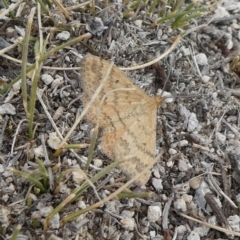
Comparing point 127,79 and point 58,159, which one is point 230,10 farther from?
point 58,159

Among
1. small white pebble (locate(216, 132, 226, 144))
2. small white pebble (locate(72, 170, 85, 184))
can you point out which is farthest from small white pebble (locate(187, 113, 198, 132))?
small white pebble (locate(72, 170, 85, 184))

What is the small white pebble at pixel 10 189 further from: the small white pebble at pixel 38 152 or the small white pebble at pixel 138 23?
the small white pebble at pixel 138 23

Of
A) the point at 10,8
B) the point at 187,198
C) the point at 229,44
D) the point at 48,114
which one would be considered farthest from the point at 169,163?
the point at 10,8

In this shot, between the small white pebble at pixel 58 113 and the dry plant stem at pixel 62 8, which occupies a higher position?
the dry plant stem at pixel 62 8

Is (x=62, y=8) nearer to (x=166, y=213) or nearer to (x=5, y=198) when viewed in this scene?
(x=5, y=198)

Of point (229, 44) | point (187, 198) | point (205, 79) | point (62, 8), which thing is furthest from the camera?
point (229, 44)

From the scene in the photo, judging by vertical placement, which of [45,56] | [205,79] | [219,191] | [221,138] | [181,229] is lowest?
[181,229]

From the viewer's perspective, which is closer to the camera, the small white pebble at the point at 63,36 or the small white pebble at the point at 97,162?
the small white pebble at the point at 97,162

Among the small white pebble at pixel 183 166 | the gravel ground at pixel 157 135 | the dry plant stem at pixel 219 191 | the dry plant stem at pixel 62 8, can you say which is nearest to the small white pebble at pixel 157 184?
the gravel ground at pixel 157 135

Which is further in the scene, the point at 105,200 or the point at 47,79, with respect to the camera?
the point at 47,79
